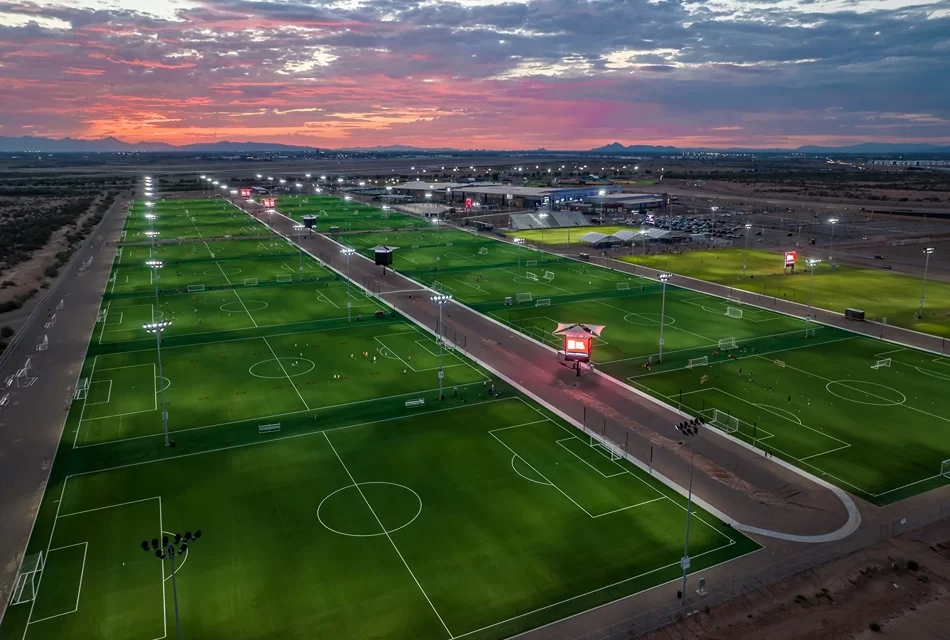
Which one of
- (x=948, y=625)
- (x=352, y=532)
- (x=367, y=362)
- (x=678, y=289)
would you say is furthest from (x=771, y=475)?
(x=678, y=289)

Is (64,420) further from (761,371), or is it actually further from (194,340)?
(761,371)

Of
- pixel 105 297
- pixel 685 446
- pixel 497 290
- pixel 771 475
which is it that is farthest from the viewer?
pixel 497 290

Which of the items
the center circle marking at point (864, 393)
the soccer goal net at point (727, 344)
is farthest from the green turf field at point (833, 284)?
the soccer goal net at point (727, 344)

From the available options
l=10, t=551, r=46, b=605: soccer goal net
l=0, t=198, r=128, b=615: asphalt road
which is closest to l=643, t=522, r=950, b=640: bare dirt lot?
l=10, t=551, r=46, b=605: soccer goal net

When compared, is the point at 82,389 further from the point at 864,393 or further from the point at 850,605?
the point at 864,393

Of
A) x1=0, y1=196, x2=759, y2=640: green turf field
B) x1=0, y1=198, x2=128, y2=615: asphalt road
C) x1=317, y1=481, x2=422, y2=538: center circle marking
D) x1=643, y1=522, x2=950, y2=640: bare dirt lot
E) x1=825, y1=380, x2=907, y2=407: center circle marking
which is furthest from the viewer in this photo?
x1=825, y1=380, x2=907, y2=407: center circle marking

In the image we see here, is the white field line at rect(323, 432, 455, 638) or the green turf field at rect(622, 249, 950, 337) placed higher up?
the white field line at rect(323, 432, 455, 638)

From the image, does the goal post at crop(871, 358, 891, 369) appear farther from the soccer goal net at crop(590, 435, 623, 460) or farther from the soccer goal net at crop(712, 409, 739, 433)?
the soccer goal net at crop(590, 435, 623, 460)
